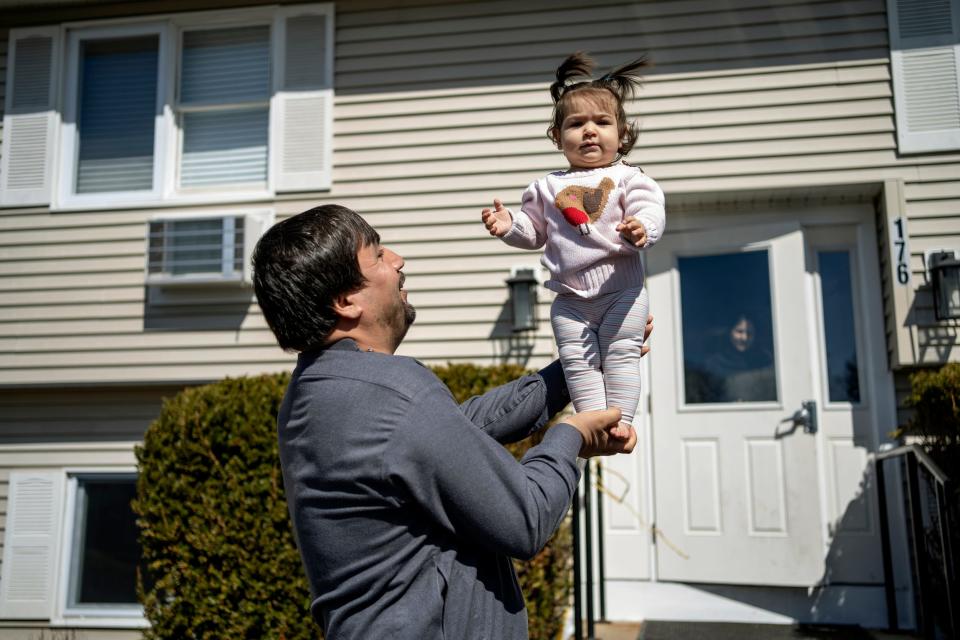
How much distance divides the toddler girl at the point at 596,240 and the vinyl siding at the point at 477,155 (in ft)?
12.5

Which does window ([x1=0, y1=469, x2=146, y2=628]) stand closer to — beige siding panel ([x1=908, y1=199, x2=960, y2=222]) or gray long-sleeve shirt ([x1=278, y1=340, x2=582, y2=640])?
gray long-sleeve shirt ([x1=278, y1=340, x2=582, y2=640])

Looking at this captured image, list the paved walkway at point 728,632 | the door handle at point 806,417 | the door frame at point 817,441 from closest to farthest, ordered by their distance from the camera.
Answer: the paved walkway at point 728,632 → the door frame at point 817,441 → the door handle at point 806,417

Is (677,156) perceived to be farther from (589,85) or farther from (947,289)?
(589,85)

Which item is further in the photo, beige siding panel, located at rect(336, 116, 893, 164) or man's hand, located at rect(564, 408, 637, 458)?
beige siding panel, located at rect(336, 116, 893, 164)

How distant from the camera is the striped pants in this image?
179 centimetres

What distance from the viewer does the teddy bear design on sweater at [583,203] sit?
70.8 inches

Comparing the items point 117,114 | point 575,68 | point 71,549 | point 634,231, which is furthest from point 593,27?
point 71,549

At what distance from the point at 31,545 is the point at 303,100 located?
12.4 feet

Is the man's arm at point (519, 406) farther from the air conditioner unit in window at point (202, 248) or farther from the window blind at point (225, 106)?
the window blind at point (225, 106)

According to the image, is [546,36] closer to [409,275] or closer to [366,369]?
[409,275]

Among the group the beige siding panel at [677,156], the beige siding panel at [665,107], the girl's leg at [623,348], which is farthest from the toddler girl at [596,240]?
the beige siding panel at [665,107]

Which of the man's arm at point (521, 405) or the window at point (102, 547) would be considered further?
the window at point (102, 547)

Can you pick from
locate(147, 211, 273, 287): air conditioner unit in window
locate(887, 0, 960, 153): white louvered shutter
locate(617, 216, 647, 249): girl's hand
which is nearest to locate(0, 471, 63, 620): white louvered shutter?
locate(147, 211, 273, 287): air conditioner unit in window

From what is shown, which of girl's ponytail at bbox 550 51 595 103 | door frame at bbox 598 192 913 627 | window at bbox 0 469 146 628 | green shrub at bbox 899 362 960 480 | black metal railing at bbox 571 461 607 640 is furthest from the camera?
window at bbox 0 469 146 628
